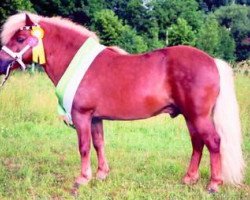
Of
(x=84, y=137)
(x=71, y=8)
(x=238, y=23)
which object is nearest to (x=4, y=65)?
(x=84, y=137)

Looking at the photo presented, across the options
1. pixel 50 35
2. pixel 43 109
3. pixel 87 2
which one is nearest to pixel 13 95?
pixel 43 109

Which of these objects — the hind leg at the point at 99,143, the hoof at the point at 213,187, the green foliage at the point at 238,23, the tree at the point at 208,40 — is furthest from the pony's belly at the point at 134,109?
the green foliage at the point at 238,23

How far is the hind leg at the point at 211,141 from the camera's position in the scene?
5.08 m

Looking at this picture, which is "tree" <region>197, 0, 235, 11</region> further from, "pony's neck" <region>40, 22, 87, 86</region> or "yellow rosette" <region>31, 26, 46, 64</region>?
"yellow rosette" <region>31, 26, 46, 64</region>

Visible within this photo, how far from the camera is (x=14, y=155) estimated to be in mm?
6859

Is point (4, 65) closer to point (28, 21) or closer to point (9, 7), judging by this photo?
point (28, 21)

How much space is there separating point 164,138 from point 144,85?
10.7ft

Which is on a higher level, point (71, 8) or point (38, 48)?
point (38, 48)

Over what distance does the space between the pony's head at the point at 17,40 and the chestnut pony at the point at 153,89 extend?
0.03ft

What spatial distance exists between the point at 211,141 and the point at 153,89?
2.62ft

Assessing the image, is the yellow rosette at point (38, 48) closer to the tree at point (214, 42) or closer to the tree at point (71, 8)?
the tree at point (71, 8)

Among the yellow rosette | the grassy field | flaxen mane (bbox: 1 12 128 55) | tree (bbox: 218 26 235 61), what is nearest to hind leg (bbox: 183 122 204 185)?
the grassy field

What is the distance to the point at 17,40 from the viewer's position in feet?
17.4

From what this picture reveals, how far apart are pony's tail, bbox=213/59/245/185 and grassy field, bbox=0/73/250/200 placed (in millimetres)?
179
